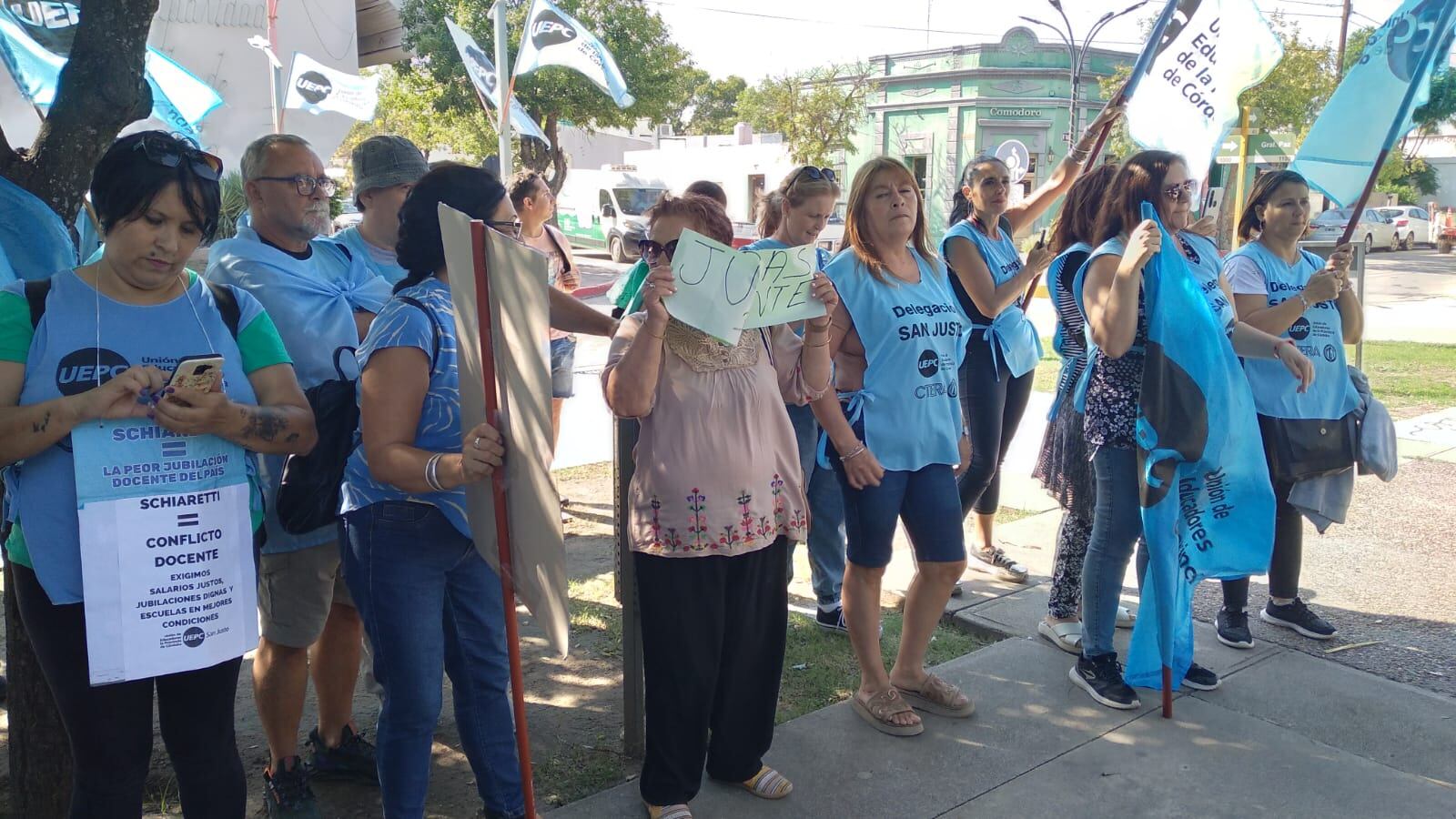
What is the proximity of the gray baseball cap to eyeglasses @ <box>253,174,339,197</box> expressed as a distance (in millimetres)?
232

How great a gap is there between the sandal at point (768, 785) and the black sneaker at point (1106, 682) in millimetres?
1306

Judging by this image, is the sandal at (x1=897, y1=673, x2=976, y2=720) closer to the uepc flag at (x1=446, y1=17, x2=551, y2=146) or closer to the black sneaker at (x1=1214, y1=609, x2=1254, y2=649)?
the black sneaker at (x1=1214, y1=609, x2=1254, y2=649)

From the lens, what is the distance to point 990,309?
451 centimetres

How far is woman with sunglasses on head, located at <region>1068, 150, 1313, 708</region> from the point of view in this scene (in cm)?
367

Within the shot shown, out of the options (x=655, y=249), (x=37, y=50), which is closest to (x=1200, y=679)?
(x=655, y=249)

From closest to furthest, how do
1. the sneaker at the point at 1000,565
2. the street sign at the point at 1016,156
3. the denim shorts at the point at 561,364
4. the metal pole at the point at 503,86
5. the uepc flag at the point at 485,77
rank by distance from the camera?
the sneaker at the point at 1000,565 → the denim shorts at the point at 561,364 → the metal pole at the point at 503,86 → the uepc flag at the point at 485,77 → the street sign at the point at 1016,156

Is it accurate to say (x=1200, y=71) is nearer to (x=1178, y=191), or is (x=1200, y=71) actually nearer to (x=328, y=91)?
(x=1178, y=191)

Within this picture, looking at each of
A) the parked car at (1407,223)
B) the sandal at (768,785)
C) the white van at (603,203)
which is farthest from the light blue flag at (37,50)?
the parked car at (1407,223)

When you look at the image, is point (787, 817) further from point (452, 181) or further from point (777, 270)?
point (452, 181)

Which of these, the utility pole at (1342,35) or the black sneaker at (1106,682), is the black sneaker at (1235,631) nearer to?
the black sneaker at (1106,682)

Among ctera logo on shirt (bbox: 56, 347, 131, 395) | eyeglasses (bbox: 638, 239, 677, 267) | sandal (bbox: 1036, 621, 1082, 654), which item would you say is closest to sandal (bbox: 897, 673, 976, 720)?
sandal (bbox: 1036, 621, 1082, 654)

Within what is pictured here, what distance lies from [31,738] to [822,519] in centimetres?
293

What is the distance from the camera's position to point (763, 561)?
2945 mm

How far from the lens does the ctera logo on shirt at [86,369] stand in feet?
7.07
